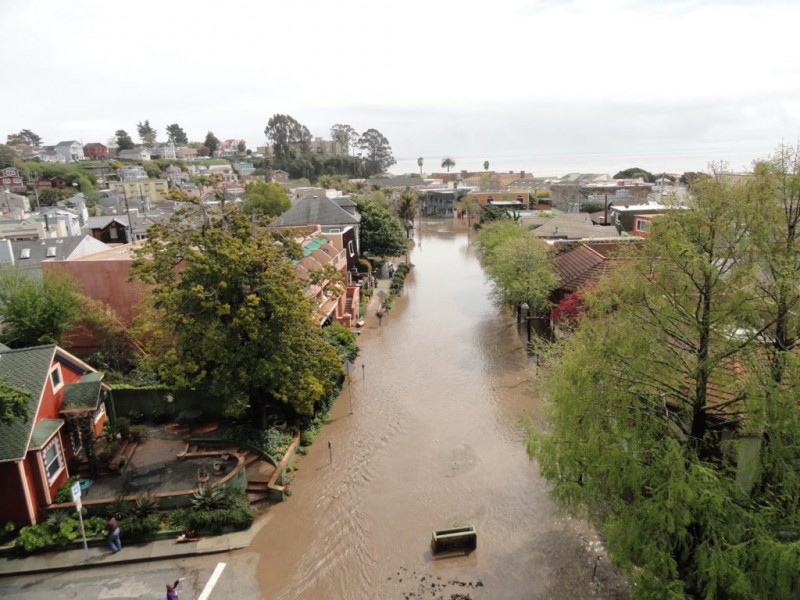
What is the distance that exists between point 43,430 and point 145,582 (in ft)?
18.7

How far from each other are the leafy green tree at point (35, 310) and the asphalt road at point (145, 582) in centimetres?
1159

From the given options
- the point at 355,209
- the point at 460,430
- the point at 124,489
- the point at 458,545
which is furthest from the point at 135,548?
the point at 355,209

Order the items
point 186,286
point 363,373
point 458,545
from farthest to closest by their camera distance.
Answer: point 363,373
point 186,286
point 458,545

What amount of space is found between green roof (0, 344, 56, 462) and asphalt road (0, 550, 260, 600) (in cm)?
336

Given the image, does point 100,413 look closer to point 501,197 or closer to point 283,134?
point 501,197

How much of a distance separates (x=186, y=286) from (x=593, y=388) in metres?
13.8

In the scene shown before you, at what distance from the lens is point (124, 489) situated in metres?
17.4

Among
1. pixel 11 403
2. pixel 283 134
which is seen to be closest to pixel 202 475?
pixel 11 403

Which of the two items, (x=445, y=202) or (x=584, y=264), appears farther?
(x=445, y=202)

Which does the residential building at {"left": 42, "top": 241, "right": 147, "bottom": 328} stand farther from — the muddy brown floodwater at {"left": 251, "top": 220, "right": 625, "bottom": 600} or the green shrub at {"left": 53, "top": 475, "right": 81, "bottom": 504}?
the muddy brown floodwater at {"left": 251, "top": 220, "right": 625, "bottom": 600}

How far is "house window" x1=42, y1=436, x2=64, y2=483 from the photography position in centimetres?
1673

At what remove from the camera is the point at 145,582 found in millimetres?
14336

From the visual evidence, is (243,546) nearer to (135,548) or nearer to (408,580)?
(135,548)

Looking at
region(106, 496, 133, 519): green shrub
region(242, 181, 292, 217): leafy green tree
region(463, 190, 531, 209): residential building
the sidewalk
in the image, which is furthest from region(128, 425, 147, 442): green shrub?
region(463, 190, 531, 209): residential building
